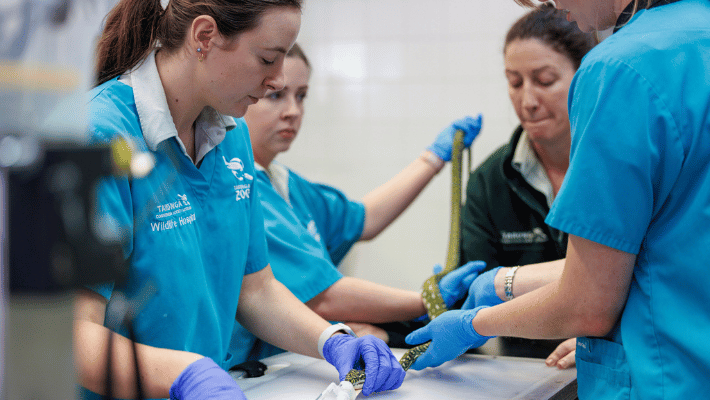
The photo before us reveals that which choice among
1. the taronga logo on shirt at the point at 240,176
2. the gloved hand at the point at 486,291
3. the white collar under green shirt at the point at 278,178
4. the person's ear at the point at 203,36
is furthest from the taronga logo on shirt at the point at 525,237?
the person's ear at the point at 203,36

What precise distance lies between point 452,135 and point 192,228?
1.29 meters

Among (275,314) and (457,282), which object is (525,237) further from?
(275,314)

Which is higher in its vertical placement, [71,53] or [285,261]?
[71,53]

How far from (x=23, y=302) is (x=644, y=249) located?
77cm

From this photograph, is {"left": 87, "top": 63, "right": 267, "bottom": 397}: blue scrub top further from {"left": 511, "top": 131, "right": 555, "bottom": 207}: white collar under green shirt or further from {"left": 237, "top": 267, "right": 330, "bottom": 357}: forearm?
{"left": 511, "top": 131, "right": 555, "bottom": 207}: white collar under green shirt

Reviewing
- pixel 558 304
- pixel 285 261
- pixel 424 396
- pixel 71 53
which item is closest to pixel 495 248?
pixel 285 261

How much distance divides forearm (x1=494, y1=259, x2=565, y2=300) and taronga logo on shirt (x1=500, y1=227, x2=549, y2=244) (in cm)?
54

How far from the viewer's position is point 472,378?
1.24 meters

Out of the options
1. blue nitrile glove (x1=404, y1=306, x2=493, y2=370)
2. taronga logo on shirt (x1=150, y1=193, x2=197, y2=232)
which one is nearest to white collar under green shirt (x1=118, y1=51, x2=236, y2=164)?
taronga logo on shirt (x1=150, y1=193, x2=197, y2=232)

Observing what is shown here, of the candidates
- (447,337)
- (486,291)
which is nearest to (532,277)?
(486,291)

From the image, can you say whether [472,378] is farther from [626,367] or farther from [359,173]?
[359,173]

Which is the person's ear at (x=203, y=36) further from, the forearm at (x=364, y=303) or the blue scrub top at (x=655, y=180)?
the forearm at (x=364, y=303)

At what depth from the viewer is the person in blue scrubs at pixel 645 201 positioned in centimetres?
77

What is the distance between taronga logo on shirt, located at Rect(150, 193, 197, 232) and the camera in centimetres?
100
